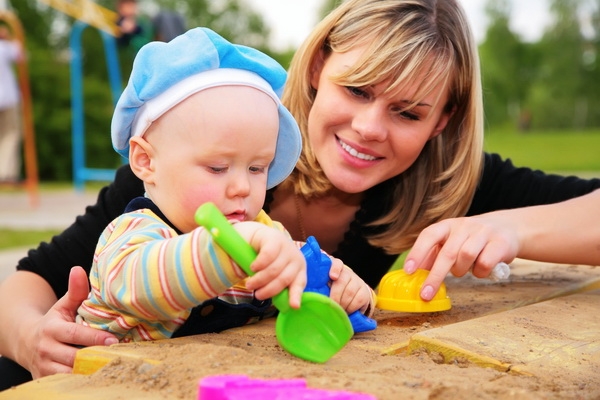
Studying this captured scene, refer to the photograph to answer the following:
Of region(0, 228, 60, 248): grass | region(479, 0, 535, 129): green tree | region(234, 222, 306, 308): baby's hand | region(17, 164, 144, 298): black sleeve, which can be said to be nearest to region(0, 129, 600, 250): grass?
region(0, 228, 60, 248): grass

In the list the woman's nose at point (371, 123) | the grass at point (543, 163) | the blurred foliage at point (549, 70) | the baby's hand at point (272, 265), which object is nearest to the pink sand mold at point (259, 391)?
the baby's hand at point (272, 265)

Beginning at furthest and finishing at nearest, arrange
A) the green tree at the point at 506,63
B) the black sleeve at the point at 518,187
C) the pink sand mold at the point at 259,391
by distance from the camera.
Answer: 1. the green tree at the point at 506,63
2. the black sleeve at the point at 518,187
3. the pink sand mold at the point at 259,391

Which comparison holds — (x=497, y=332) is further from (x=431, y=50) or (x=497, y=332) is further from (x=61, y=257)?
(x=61, y=257)

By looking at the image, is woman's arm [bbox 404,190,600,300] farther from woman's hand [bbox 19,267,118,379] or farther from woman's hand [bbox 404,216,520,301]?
woman's hand [bbox 19,267,118,379]

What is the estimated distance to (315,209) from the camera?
2516 mm

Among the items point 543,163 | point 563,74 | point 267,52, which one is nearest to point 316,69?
point 543,163

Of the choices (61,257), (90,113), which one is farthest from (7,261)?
(90,113)

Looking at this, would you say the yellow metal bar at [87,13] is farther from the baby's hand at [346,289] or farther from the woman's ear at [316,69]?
the baby's hand at [346,289]

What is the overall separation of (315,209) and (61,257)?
834mm

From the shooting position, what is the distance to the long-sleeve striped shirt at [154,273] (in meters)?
1.28

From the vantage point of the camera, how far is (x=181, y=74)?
1507 millimetres

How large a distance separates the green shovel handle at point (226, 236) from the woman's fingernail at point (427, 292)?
0.68 meters

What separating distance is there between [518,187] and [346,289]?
116 centimetres

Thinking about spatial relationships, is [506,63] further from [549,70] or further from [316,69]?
[316,69]
